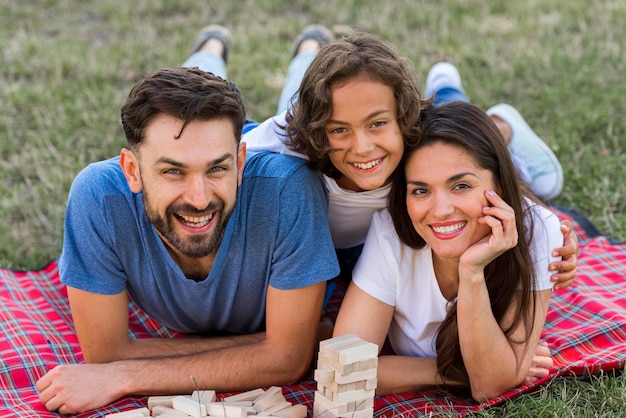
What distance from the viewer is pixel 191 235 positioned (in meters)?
3.32

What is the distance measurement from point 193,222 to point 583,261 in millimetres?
2569

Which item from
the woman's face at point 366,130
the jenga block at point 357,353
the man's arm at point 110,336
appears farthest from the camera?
the man's arm at point 110,336

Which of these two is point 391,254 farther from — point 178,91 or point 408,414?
point 178,91

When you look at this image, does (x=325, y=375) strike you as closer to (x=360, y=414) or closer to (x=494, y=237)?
(x=360, y=414)

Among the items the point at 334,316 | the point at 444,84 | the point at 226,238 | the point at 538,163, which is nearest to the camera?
the point at 226,238

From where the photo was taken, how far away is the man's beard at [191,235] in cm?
326

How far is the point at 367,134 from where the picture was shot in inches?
134

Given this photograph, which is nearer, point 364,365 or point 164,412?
point 364,365

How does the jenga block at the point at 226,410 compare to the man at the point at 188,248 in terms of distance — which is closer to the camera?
the jenga block at the point at 226,410

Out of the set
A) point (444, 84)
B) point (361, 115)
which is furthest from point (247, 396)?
point (444, 84)

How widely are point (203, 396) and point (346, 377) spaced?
2.16ft

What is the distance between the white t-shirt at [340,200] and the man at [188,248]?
12 centimetres

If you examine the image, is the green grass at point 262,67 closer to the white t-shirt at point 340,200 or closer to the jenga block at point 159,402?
the white t-shirt at point 340,200

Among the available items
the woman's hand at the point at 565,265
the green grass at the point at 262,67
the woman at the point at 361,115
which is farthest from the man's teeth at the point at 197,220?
the green grass at the point at 262,67
